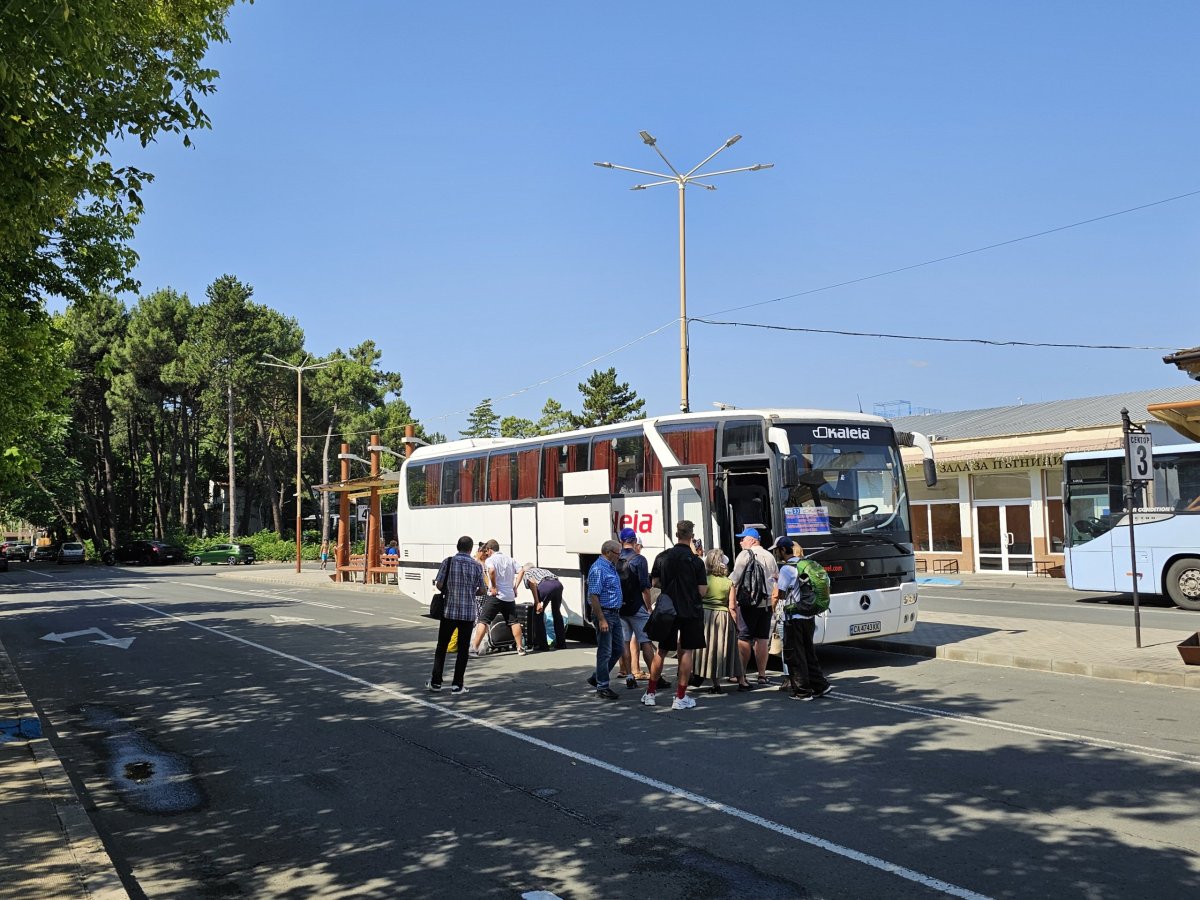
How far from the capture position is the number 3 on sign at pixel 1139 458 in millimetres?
12367

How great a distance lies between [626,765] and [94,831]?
3732 millimetres

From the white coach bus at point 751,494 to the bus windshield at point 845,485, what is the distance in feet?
0.05

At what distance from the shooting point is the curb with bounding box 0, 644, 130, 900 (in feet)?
16.5

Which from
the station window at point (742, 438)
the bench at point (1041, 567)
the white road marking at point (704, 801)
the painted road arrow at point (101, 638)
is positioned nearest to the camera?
the white road marking at point (704, 801)

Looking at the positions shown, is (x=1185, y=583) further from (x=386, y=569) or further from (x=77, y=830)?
(x=386, y=569)

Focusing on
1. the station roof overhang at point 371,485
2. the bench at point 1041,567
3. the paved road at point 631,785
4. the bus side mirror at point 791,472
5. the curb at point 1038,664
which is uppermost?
the station roof overhang at point 371,485

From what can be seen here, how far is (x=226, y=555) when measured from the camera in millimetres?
59812

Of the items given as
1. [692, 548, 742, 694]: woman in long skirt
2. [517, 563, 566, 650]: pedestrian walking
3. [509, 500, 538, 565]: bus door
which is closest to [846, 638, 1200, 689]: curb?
[692, 548, 742, 694]: woman in long skirt

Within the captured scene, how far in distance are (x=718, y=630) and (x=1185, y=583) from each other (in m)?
14.1

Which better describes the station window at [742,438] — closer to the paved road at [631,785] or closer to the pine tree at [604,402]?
the paved road at [631,785]

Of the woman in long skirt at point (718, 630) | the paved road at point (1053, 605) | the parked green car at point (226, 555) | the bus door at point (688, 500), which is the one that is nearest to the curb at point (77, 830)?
the woman in long skirt at point (718, 630)

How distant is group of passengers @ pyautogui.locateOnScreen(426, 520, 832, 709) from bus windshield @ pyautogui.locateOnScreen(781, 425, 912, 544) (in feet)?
3.96

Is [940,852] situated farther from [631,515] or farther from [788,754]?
[631,515]

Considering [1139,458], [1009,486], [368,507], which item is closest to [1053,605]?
[1139,458]
